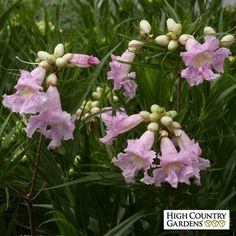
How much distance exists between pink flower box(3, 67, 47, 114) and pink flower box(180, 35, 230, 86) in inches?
12.4

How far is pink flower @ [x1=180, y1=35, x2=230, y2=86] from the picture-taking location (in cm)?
127

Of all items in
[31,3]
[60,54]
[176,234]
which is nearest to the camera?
[60,54]

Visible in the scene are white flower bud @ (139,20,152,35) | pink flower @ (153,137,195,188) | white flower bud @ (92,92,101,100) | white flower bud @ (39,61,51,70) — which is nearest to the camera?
pink flower @ (153,137,195,188)

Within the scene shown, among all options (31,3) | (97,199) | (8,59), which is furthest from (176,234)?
(31,3)

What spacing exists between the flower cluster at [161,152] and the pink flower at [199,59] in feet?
0.32

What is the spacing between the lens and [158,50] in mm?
1391

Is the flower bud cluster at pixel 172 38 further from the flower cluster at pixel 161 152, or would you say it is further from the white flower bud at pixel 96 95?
the white flower bud at pixel 96 95

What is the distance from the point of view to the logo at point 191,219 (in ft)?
4.50

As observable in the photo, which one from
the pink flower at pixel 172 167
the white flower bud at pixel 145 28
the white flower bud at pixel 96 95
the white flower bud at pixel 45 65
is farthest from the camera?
the white flower bud at pixel 96 95

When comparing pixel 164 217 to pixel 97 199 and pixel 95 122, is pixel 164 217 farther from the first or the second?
pixel 95 122

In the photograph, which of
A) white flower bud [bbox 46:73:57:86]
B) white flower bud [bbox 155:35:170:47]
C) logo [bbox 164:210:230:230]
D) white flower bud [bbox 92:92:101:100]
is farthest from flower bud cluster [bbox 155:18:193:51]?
white flower bud [bbox 92:92:101:100]

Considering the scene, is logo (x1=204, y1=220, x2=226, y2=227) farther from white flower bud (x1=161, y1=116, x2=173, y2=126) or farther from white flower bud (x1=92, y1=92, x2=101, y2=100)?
white flower bud (x1=92, y1=92, x2=101, y2=100)

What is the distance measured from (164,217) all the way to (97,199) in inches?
9.8

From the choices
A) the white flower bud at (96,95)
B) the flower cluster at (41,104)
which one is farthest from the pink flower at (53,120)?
the white flower bud at (96,95)
